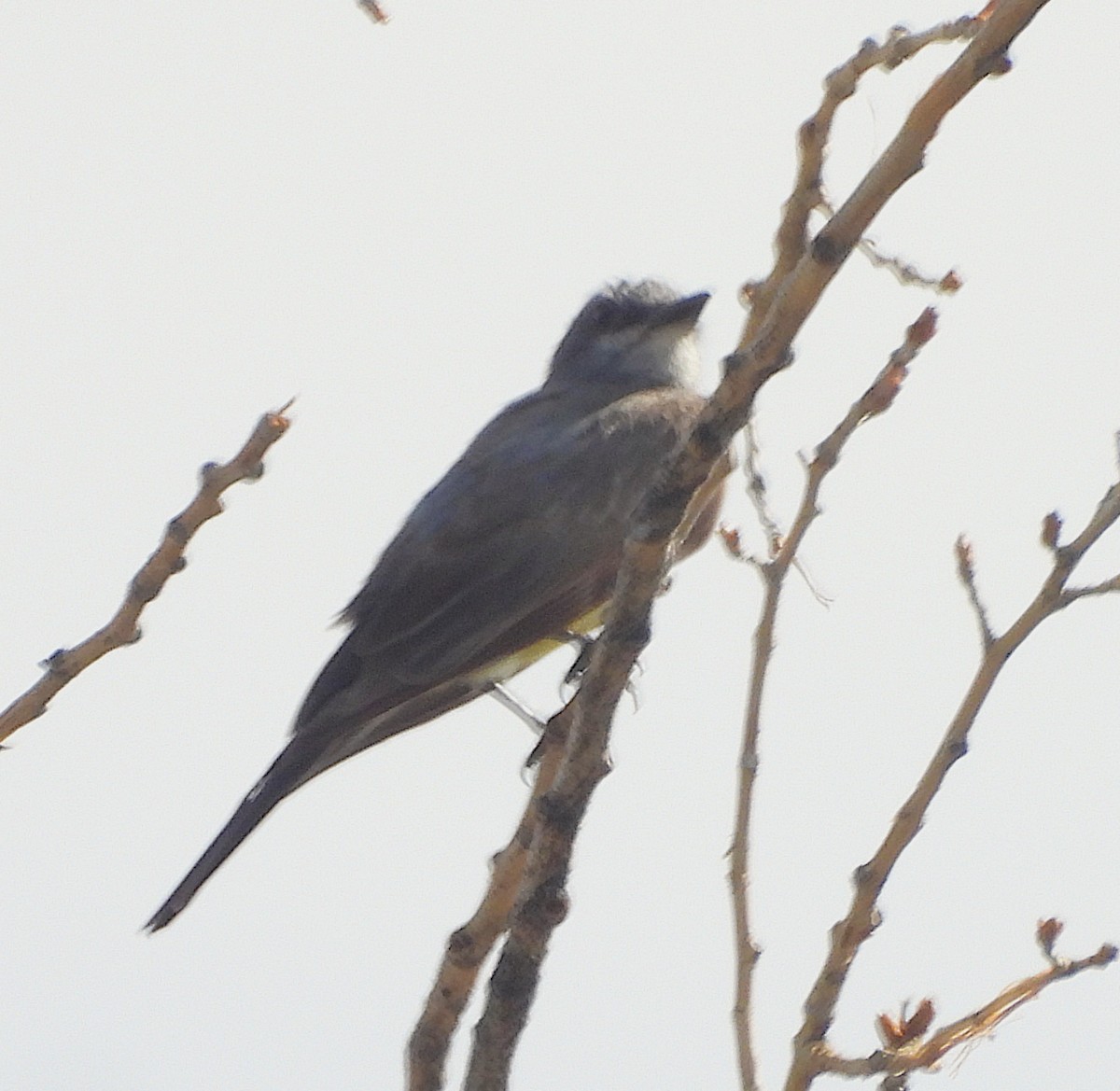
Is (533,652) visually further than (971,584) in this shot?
Yes

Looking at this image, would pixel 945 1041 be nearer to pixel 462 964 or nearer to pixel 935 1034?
pixel 935 1034

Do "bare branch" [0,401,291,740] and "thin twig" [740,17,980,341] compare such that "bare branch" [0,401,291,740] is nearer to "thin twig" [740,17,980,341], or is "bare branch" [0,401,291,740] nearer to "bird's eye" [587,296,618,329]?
"thin twig" [740,17,980,341]

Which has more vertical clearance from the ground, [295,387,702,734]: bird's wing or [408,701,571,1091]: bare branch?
[295,387,702,734]: bird's wing

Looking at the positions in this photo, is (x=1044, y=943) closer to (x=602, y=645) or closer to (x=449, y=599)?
(x=602, y=645)

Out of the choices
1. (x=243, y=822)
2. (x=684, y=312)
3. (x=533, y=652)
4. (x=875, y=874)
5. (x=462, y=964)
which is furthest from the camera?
(x=684, y=312)

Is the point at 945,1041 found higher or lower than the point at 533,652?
lower

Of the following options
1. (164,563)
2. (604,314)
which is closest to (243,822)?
(164,563)

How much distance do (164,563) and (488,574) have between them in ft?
12.4

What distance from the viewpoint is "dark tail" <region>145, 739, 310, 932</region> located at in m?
6.02

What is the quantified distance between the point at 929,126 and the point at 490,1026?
205 cm

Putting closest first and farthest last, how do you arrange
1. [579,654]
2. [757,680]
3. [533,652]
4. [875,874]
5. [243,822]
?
1. [875,874]
2. [757,680]
3. [243,822]
4. [579,654]
5. [533,652]

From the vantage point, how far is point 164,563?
3477 millimetres

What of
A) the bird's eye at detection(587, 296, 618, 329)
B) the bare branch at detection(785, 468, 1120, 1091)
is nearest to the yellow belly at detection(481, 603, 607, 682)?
the bird's eye at detection(587, 296, 618, 329)

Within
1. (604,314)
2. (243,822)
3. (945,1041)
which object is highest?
(604,314)
